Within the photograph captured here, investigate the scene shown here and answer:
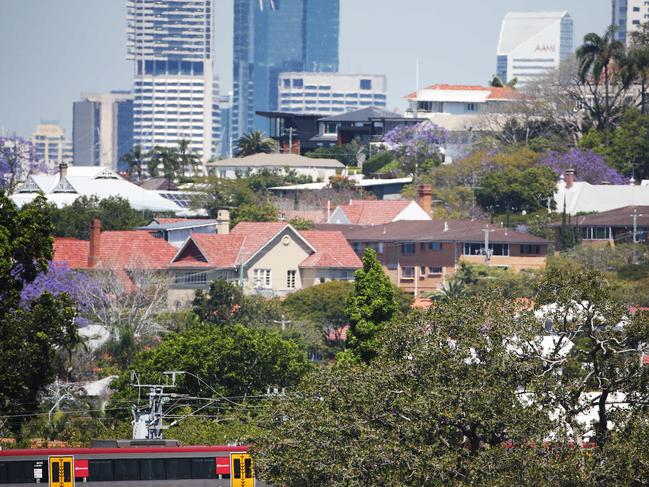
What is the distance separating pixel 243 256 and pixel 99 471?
61.0 metres

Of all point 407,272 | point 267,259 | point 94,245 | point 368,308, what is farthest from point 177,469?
point 407,272

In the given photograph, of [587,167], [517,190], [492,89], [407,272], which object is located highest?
[492,89]

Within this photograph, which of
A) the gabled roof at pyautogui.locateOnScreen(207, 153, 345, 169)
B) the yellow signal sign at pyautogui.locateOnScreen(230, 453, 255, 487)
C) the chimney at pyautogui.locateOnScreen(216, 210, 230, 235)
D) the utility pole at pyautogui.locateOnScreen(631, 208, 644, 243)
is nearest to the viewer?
the yellow signal sign at pyautogui.locateOnScreen(230, 453, 255, 487)

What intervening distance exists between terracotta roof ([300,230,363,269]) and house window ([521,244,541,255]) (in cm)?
1020

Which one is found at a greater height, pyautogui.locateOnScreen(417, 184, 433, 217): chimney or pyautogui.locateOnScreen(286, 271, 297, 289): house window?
pyautogui.locateOnScreen(417, 184, 433, 217): chimney

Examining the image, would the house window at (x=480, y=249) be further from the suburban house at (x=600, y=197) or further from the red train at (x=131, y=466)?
the red train at (x=131, y=466)

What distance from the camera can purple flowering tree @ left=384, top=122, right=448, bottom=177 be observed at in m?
153

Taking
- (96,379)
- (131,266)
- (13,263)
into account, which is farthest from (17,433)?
(131,266)

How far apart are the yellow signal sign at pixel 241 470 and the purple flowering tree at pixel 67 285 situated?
36782mm

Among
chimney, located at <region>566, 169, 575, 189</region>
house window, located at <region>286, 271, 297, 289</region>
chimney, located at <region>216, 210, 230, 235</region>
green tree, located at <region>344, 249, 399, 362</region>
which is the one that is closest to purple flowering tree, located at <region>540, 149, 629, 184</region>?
chimney, located at <region>566, 169, 575, 189</region>

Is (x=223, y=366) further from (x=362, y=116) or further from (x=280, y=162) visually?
(x=362, y=116)

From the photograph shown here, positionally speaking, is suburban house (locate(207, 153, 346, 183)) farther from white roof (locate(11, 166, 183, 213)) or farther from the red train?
the red train

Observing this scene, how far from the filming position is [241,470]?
169ft

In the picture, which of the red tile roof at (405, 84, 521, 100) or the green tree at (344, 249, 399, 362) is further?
the red tile roof at (405, 84, 521, 100)
